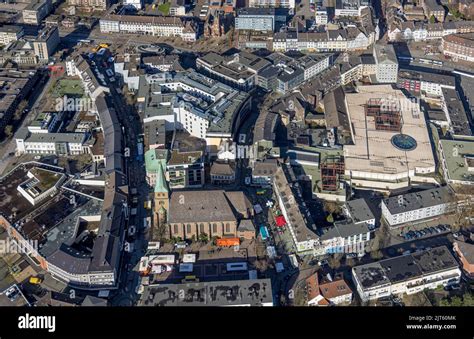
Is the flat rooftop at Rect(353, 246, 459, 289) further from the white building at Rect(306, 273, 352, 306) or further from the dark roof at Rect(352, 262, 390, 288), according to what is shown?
the white building at Rect(306, 273, 352, 306)

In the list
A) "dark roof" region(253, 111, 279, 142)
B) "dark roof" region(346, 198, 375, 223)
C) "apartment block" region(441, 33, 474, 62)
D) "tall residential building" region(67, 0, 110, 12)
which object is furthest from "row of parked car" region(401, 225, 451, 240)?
"tall residential building" region(67, 0, 110, 12)

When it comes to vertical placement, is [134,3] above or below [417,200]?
above

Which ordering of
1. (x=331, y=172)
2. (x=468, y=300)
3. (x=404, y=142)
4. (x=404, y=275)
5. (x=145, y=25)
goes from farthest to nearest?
(x=145, y=25) < (x=404, y=142) < (x=331, y=172) < (x=404, y=275) < (x=468, y=300)

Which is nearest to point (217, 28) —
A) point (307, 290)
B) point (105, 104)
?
point (105, 104)

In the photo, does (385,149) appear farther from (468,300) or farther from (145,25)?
(145,25)

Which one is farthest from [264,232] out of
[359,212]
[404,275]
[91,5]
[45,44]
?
[91,5]

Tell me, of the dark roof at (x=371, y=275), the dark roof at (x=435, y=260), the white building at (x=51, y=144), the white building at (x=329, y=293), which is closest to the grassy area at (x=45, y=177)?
the white building at (x=51, y=144)

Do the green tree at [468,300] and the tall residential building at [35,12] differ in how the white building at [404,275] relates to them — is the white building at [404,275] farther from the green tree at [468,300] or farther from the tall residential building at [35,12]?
the tall residential building at [35,12]
